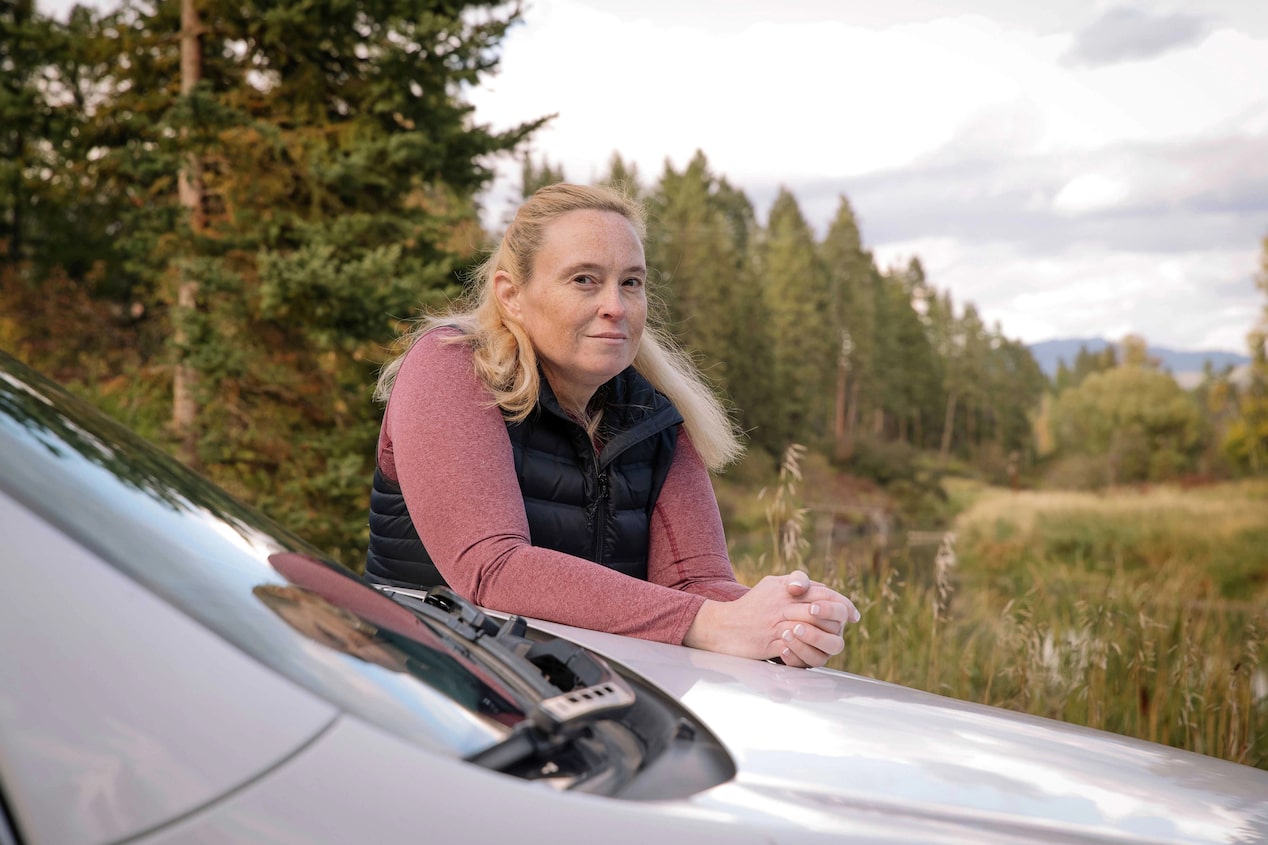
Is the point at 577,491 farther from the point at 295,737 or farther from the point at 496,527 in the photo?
the point at 295,737

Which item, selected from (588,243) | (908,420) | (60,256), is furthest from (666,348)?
(908,420)

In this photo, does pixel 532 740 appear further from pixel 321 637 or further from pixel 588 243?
pixel 588 243

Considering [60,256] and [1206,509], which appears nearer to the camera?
[60,256]

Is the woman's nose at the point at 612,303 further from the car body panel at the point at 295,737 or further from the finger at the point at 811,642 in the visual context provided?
the car body panel at the point at 295,737

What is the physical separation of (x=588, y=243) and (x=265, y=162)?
402 inches

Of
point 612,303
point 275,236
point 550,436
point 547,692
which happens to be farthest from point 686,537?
point 275,236

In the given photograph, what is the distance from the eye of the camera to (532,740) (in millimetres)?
969

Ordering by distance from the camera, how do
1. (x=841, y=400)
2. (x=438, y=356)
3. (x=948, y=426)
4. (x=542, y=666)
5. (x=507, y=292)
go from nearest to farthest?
(x=542, y=666)
(x=438, y=356)
(x=507, y=292)
(x=841, y=400)
(x=948, y=426)

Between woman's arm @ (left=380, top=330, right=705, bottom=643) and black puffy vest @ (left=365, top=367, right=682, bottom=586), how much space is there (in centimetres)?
17

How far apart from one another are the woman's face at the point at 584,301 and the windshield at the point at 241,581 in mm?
1201

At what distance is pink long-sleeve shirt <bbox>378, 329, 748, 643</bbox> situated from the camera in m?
1.93

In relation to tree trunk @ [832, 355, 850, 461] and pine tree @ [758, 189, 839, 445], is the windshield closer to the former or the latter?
pine tree @ [758, 189, 839, 445]

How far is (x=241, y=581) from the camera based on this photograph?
108 centimetres

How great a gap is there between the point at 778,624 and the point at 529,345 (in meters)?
→ 0.94
